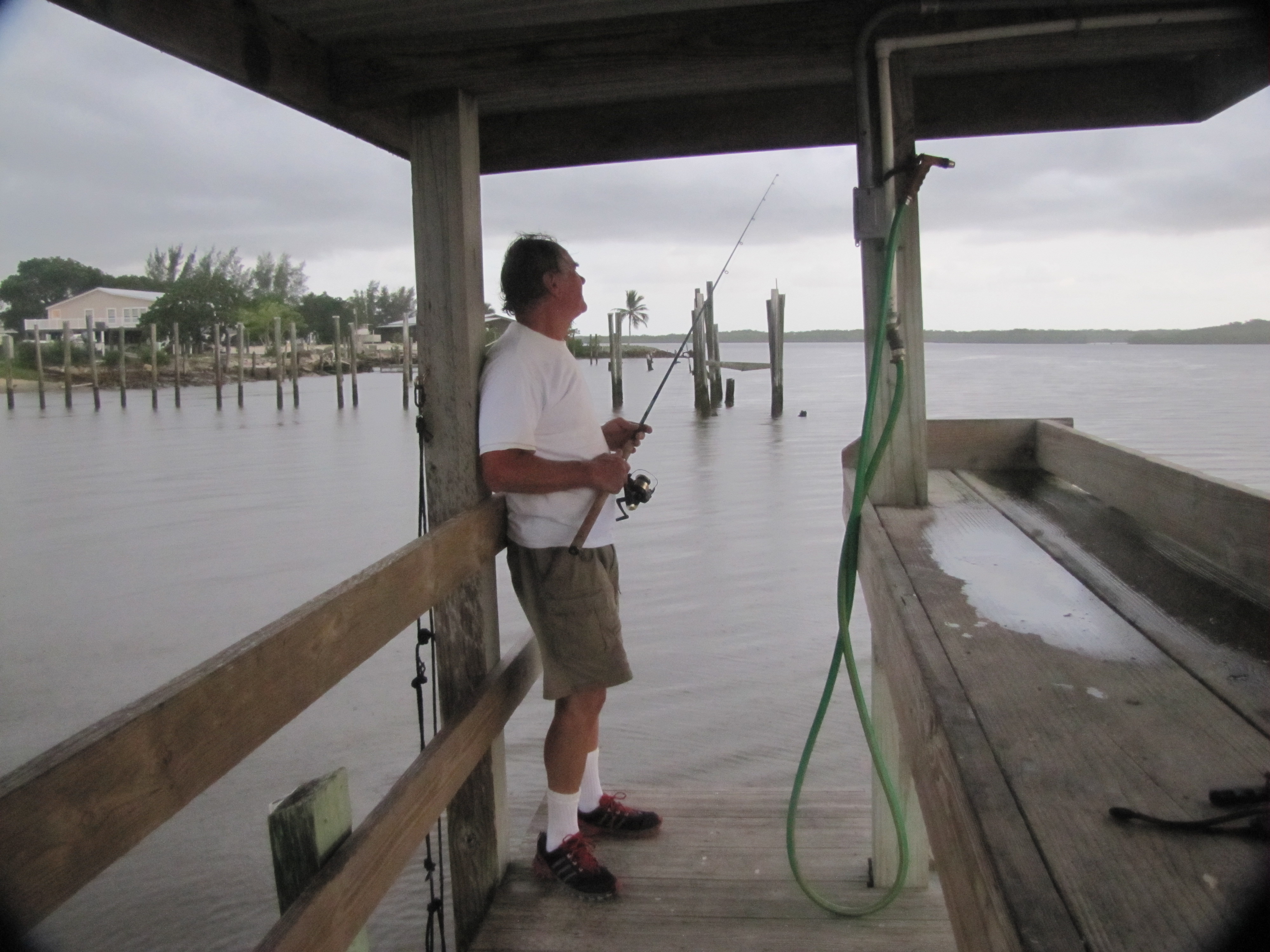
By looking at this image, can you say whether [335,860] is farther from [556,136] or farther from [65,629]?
[65,629]

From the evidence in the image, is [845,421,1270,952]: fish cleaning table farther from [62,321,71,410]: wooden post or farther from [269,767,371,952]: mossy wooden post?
[62,321,71,410]: wooden post

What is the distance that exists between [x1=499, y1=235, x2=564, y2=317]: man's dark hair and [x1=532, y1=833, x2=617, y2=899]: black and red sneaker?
4.87ft

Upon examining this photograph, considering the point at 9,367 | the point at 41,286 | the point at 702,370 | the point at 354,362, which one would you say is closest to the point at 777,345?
the point at 702,370

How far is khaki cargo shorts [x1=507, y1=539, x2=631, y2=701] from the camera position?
263cm

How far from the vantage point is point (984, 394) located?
108ft

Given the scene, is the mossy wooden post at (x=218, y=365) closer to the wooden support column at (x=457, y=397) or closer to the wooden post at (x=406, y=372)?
the wooden post at (x=406, y=372)

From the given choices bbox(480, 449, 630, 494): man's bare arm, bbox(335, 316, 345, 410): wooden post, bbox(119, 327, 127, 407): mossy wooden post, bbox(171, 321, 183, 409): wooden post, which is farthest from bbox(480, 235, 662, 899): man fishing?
bbox(171, 321, 183, 409): wooden post

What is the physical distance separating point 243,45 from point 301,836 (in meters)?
1.73

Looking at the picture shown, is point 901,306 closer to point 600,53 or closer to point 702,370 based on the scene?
point 600,53

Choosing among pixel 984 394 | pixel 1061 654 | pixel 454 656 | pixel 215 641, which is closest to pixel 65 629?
pixel 215 641

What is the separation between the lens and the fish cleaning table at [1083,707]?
2.95 feet

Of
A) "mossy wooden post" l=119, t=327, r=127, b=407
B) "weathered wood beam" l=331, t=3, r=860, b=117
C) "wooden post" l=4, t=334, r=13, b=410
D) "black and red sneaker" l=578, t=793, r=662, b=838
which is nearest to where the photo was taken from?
"weathered wood beam" l=331, t=3, r=860, b=117

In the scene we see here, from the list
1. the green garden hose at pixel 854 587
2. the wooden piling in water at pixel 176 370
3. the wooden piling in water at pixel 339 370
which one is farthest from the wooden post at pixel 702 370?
the green garden hose at pixel 854 587

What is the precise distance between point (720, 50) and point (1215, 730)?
6.41ft
